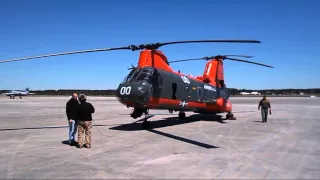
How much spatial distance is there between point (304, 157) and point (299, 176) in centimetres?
236

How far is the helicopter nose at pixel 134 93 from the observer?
45.8 ft

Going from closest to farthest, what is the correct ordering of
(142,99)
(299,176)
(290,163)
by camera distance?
(299,176) → (290,163) → (142,99)

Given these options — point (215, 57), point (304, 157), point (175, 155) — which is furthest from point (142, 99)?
point (215, 57)

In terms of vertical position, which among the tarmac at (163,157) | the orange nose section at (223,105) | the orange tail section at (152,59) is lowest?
the tarmac at (163,157)

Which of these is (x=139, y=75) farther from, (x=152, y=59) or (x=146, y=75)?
(x=152, y=59)

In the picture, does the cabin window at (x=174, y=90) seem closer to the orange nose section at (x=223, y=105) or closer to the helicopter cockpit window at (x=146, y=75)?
the helicopter cockpit window at (x=146, y=75)

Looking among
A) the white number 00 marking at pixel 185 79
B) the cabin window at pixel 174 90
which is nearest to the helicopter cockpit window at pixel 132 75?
the cabin window at pixel 174 90

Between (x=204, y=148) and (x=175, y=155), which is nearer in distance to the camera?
(x=175, y=155)

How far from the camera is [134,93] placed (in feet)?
45.7

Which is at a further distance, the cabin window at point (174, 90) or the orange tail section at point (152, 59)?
the cabin window at point (174, 90)

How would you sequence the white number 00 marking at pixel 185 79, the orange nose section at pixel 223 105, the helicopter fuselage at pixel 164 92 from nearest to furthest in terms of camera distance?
the helicopter fuselage at pixel 164 92
the white number 00 marking at pixel 185 79
the orange nose section at pixel 223 105

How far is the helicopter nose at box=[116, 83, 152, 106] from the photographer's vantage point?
550 inches

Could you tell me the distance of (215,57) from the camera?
2345 centimetres

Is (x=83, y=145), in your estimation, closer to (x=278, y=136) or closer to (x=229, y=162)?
(x=229, y=162)
